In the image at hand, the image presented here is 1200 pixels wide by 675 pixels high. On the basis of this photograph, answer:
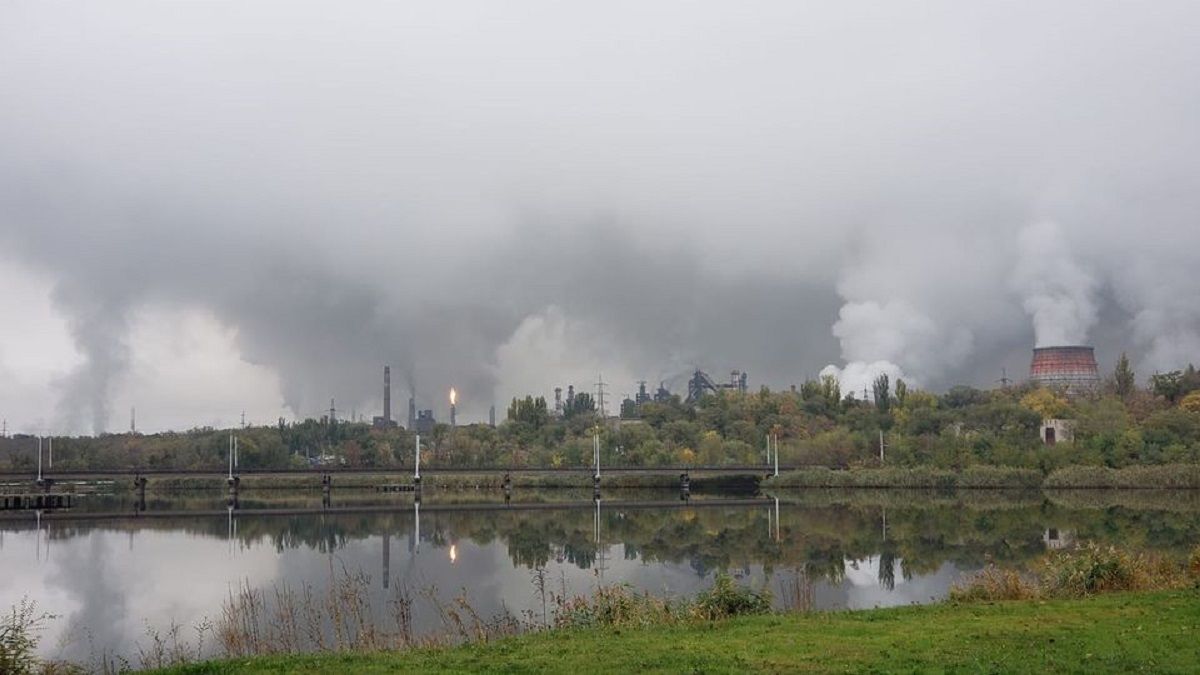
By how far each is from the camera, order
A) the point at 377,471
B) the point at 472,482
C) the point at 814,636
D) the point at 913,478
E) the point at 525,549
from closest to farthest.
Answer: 1. the point at 814,636
2. the point at 525,549
3. the point at 913,478
4. the point at 377,471
5. the point at 472,482

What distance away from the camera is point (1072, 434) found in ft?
442

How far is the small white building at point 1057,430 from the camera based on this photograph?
136 metres

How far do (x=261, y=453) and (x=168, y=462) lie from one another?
20.5 metres

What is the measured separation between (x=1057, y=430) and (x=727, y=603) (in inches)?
5075

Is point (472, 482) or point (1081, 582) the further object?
point (472, 482)

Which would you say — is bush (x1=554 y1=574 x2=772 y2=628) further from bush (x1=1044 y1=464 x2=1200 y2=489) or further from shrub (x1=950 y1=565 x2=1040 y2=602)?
bush (x1=1044 y1=464 x2=1200 y2=489)

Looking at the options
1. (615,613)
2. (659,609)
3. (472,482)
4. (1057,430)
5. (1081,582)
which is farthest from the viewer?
(472,482)

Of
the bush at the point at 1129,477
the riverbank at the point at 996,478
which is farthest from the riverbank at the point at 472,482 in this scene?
the bush at the point at 1129,477

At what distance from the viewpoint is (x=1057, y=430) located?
13750cm

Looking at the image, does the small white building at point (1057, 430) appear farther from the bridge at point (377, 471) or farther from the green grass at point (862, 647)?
the green grass at point (862, 647)

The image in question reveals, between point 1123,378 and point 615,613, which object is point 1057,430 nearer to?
point 1123,378

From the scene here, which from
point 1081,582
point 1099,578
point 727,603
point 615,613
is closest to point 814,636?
point 727,603

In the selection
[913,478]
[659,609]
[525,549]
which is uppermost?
[659,609]

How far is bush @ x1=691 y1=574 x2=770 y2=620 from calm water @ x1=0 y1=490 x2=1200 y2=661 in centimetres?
295
